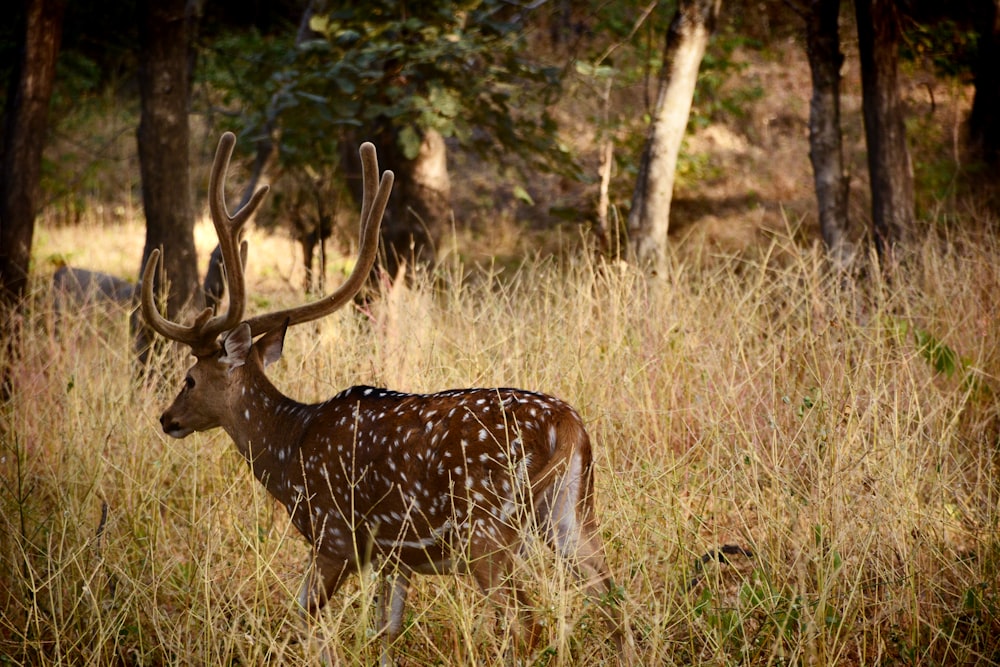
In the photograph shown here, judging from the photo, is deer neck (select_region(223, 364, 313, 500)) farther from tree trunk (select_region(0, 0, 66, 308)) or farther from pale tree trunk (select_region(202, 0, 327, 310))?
tree trunk (select_region(0, 0, 66, 308))

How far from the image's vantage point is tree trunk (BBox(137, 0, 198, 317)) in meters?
7.48

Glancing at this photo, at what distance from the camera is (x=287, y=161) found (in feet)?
28.7

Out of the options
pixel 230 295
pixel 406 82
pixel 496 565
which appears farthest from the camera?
pixel 406 82

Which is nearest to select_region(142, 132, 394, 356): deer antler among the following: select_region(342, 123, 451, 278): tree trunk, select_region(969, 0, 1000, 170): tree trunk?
select_region(342, 123, 451, 278): tree trunk

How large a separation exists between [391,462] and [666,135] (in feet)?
17.9

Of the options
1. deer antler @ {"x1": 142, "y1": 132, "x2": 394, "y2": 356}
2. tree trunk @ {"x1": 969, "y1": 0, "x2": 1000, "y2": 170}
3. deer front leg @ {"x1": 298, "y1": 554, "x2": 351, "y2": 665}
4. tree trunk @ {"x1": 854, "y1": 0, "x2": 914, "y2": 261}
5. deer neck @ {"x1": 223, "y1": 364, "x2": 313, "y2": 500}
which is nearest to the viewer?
deer front leg @ {"x1": 298, "y1": 554, "x2": 351, "y2": 665}

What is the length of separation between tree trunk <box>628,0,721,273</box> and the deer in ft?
14.4

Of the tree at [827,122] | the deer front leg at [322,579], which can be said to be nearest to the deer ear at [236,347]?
the deer front leg at [322,579]

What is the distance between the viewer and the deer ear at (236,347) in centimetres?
409

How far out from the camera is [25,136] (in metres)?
7.72

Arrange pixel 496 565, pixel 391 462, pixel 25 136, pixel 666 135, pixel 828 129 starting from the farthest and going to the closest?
pixel 828 129
pixel 666 135
pixel 25 136
pixel 391 462
pixel 496 565

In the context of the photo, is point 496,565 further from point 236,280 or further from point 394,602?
point 236,280

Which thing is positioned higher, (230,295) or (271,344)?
(230,295)

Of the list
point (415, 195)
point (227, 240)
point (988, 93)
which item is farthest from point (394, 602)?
point (988, 93)
